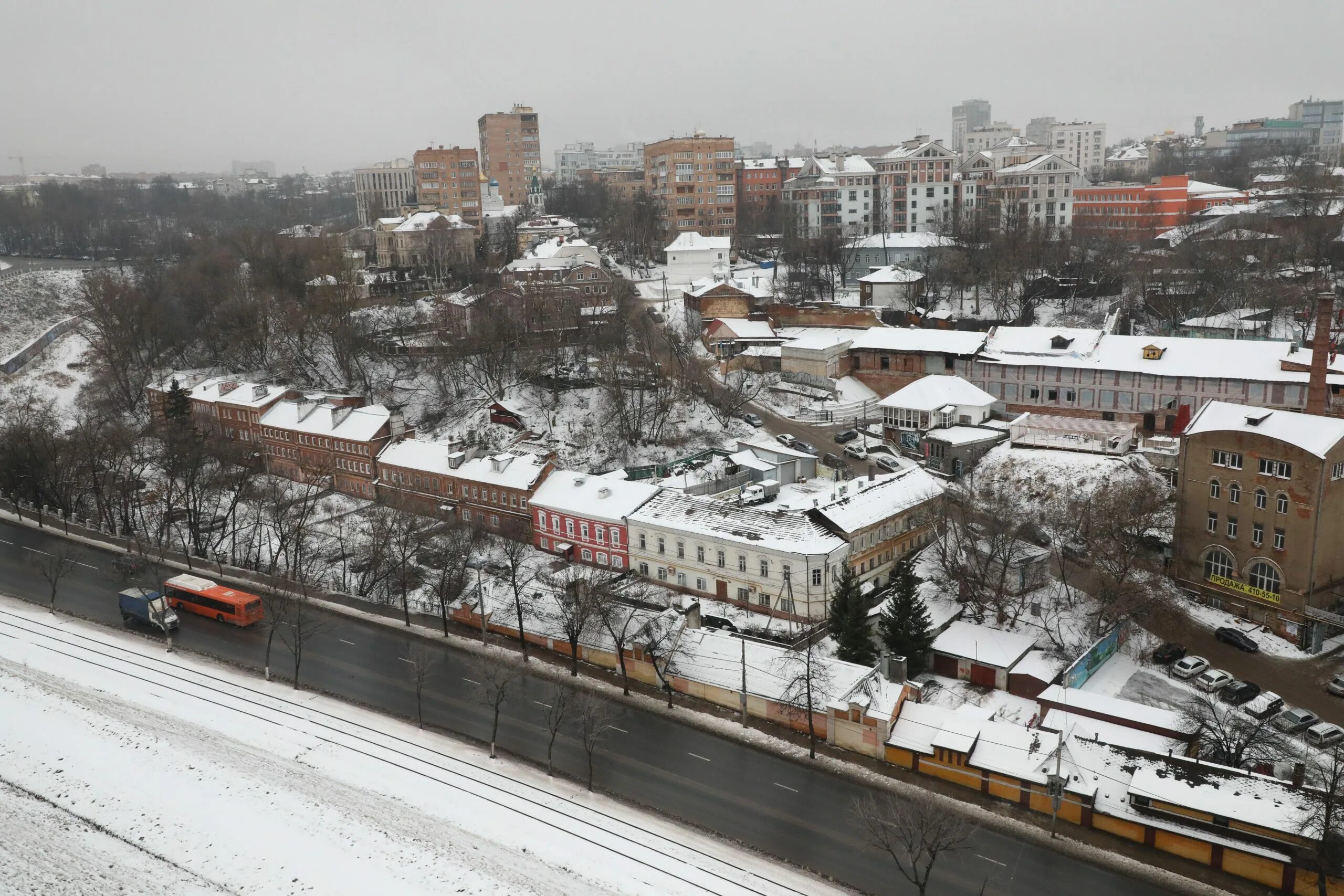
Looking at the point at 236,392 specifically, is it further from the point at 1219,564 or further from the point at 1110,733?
the point at 1219,564

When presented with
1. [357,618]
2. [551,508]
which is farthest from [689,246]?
[357,618]

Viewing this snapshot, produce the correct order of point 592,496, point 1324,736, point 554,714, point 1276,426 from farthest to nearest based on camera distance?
point 592,496 → point 1276,426 → point 554,714 → point 1324,736

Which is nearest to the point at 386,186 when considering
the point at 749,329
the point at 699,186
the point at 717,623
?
the point at 699,186

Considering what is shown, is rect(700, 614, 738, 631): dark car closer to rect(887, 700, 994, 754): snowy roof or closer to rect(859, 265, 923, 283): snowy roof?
rect(887, 700, 994, 754): snowy roof

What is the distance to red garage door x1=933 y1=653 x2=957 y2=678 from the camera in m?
31.2

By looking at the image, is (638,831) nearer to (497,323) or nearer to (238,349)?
(497,323)

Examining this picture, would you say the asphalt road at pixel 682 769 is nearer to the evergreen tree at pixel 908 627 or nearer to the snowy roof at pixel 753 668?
the snowy roof at pixel 753 668

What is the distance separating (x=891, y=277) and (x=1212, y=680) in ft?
138

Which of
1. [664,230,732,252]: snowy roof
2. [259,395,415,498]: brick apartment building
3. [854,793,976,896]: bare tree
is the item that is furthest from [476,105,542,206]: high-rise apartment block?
[854,793,976,896]: bare tree

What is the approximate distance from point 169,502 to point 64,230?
7323 cm

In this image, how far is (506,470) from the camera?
4400cm

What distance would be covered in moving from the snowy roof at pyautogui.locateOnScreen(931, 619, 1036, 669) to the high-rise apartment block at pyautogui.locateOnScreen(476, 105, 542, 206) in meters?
93.0

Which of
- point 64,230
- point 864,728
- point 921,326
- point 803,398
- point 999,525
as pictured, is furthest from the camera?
point 64,230

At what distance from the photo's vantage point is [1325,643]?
31.5 m
